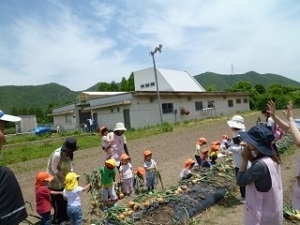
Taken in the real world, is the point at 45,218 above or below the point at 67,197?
below

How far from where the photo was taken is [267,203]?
109 inches

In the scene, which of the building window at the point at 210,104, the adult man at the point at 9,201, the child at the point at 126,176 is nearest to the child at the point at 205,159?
the child at the point at 126,176

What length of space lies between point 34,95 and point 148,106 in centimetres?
11050

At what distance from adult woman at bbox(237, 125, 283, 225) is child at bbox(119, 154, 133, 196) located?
3.91 m

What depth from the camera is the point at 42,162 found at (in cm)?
1319

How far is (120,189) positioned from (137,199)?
152 cm

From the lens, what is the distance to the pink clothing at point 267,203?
2.74 meters

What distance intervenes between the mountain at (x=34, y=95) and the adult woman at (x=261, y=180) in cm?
11171

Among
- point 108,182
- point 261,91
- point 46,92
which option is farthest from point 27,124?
point 46,92

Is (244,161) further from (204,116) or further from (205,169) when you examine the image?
(204,116)

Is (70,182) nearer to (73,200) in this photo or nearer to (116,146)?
(73,200)

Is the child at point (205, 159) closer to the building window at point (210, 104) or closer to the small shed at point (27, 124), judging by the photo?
the building window at point (210, 104)

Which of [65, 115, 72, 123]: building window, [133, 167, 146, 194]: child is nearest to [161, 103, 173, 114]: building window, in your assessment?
[65, 115, 72, 123]: building window

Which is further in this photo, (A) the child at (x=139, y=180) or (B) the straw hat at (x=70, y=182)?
(A) the child at (x=139, y=180)
